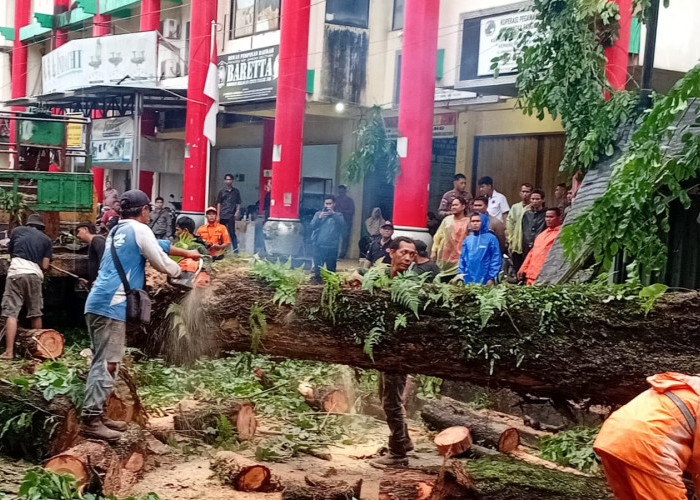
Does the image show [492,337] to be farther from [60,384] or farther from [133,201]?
[60,384]

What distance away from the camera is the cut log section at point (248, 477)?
6.78 meters

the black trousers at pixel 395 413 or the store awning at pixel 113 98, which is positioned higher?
the store awning at pixel 113 98

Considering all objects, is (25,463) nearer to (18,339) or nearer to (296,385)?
(296,385)

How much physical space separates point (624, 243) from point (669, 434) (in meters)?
3.42

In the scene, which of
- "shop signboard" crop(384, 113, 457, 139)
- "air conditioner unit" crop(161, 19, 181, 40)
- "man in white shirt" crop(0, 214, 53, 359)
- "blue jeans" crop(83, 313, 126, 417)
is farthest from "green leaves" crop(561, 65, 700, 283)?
"air conditioner unit" crop(161, 19, 181, 40)

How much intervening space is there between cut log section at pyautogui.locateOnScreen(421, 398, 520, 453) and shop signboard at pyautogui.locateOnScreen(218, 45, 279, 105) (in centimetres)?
1236

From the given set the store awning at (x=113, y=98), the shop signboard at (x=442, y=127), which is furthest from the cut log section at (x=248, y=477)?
the store awning at (x=113, y=98)

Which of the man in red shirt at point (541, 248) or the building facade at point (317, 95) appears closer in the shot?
the man in red shirt at point (541, 248)

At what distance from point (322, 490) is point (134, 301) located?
2.02 meters

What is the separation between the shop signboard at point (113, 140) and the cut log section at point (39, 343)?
1281 centimetres

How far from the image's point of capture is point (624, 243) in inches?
283

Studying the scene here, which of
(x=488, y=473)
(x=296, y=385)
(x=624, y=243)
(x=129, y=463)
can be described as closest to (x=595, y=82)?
(x=624, y=243)

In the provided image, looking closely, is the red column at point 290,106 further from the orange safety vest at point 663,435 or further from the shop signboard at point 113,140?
the orange safety vest at point 663,435

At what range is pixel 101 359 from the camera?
22.6 feet
